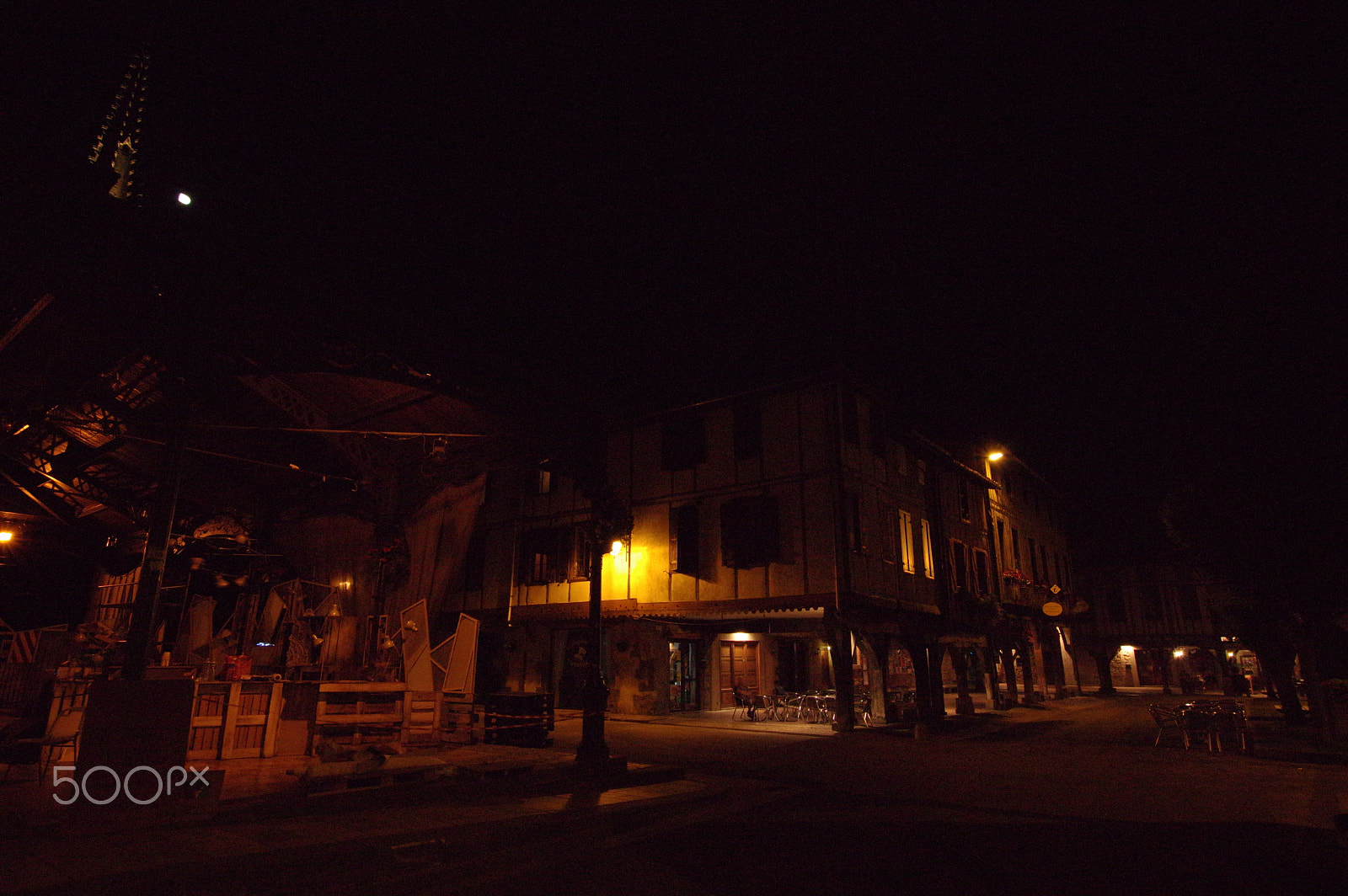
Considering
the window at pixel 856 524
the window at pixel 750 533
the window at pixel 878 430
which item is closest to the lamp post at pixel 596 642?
the window at pixel 750 533

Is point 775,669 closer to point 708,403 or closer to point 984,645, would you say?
point 984,645

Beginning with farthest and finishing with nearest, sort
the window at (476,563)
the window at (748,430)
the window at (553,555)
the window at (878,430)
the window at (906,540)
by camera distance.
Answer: the window at (476,563) → the window at (553,555) → the window at (906,540) → the window at (878,430) → the window at (748,430)

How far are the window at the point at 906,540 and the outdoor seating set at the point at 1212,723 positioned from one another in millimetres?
6675

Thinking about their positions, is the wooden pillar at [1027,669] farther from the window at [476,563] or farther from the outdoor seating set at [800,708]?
the window at [476,563]

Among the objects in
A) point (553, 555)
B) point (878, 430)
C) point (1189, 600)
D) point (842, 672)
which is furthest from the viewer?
point (1189, 600)

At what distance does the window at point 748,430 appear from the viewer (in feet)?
63.8

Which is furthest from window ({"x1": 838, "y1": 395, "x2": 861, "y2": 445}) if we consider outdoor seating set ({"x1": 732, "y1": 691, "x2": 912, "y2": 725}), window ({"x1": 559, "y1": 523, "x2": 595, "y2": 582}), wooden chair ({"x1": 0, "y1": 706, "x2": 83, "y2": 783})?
wooden chair ({"x1": 0, "y1": 706, "x2": 83, "y2": 783})

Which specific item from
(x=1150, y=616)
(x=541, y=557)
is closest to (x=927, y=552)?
(x=541, y=557)

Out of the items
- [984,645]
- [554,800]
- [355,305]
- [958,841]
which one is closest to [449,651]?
[554,800]

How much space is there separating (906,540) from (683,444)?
267 inches

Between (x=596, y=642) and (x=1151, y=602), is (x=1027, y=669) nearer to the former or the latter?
(x=1151, y=602)

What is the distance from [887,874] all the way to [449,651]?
9209 millimetres

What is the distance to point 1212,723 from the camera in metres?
13.9

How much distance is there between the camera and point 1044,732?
689 inches
